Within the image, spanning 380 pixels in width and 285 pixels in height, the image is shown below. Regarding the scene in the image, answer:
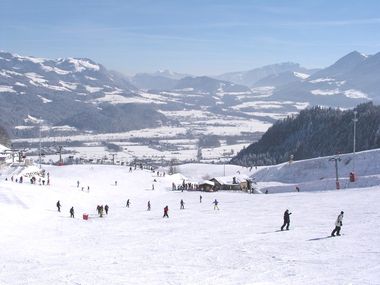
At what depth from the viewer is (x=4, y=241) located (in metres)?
31.3

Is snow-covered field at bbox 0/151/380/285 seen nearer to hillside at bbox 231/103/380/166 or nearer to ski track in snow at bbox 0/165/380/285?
ski track in snow at bbox 0/165/380/285

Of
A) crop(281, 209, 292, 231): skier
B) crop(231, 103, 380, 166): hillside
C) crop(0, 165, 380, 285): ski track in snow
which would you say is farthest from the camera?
crop(231, 103, 380, 166): hillside

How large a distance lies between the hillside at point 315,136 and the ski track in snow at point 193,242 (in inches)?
4354

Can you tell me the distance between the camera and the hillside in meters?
157

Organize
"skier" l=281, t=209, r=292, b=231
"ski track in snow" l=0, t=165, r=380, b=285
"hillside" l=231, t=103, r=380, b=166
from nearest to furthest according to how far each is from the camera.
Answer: "ski track in snow" l=0, t=165, r=380, b=285 < "skier" l=281, t=209, r=292, b=231 < "hillside" l=231, t=103, r=380, b=166

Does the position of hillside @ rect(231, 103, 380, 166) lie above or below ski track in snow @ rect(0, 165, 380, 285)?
above

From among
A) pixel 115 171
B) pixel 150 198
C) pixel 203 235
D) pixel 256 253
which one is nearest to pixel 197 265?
pixel 256 253

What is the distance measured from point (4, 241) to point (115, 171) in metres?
64.4

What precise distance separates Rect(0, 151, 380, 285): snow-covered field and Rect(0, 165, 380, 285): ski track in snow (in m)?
0.05

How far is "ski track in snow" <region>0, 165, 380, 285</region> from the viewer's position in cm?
2083

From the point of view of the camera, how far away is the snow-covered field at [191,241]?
20859mm

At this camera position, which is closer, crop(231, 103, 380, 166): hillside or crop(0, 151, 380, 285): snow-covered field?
crop(0, 151, 380, 285): snow-covered field

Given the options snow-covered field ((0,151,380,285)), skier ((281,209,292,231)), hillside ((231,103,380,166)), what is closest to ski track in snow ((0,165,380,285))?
snow-covered field ((0,151,380,285))

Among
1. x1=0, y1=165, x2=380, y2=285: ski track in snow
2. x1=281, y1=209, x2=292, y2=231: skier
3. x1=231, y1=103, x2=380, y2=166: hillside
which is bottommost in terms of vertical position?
x1=0, y1=165, x2=380, y2=285: ski track in snow
